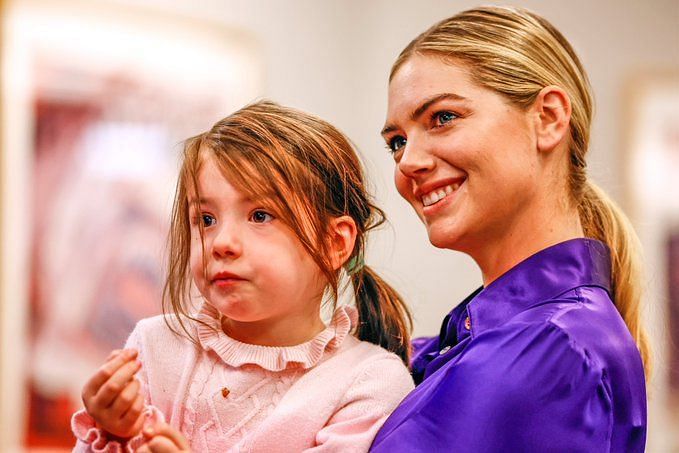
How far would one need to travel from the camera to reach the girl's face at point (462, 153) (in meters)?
1.28

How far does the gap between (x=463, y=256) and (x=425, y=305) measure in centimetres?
21

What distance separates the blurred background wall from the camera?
244 centimetres

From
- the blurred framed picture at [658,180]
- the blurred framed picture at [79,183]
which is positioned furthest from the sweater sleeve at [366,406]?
the blurred framed picture at [658,180]

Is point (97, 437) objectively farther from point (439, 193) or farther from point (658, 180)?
point (658, 180)

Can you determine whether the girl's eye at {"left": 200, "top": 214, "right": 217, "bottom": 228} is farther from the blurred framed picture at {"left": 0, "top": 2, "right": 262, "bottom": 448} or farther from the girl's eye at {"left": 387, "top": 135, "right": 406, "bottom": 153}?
the blurred framed picture at {"left": 0, "top": 2, "right": 262, "bottom": 448}

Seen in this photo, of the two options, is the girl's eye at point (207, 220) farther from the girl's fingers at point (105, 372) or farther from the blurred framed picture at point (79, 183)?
the blurred framed picture at point (79, 183)

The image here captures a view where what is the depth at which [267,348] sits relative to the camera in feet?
4.13

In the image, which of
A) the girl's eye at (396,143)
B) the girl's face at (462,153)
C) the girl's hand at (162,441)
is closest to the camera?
the girl's hand at (162,441)

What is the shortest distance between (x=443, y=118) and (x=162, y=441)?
24.0 inches

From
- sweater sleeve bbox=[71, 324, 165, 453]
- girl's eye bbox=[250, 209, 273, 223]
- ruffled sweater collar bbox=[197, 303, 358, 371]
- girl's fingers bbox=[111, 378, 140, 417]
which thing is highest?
girl's eye bbox=[250, 209, 273, 223]

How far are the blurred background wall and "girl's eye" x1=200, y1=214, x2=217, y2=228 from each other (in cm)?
81

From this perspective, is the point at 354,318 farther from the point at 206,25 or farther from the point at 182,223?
the point at 206,25

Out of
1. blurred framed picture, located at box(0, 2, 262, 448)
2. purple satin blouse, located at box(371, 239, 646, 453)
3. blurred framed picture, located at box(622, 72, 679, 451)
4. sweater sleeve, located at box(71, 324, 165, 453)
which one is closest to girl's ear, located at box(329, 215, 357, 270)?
purple satin blouse, located at box(371, 239, 646, 453)

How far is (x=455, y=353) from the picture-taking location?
1.28 m
